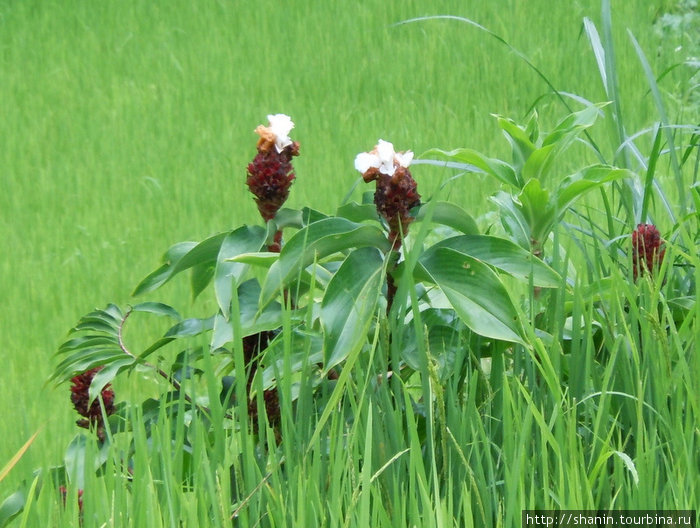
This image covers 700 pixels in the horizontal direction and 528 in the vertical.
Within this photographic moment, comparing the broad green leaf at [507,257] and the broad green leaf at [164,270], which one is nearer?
the broad green leaf at [507,257]

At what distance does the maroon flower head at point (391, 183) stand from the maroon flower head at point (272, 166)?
17 centimetres

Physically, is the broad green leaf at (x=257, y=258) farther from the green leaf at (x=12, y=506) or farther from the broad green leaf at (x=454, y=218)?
the green leaf at (x=12, y=506)

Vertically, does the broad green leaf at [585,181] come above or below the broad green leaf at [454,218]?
above

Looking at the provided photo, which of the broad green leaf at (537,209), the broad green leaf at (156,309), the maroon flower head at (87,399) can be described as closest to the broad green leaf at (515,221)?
the broad green leaf at (537,209)

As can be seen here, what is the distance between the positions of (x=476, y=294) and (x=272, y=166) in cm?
39

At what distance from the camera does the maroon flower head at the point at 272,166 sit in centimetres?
161

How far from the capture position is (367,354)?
1522 millimetres

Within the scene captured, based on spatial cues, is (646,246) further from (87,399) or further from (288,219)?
(87,399)

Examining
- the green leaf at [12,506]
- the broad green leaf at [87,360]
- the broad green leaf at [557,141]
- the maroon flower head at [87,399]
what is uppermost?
the broad green leaf at [557,141]

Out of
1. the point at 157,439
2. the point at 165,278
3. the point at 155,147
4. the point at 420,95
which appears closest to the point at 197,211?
the point at 155,147

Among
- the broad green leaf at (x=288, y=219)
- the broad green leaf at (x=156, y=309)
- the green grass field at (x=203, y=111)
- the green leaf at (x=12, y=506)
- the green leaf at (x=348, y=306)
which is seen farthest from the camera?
the green grass field at (x=203, y=111)

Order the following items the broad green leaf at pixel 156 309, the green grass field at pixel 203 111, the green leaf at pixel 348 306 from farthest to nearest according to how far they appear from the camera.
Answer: the green grass field at pixel 203 111
the broad green leaf at pixel 156 309
the green leaf at pixel 348 306

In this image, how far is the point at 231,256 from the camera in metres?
1.56

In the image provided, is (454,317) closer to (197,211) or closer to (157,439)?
(157,439)
